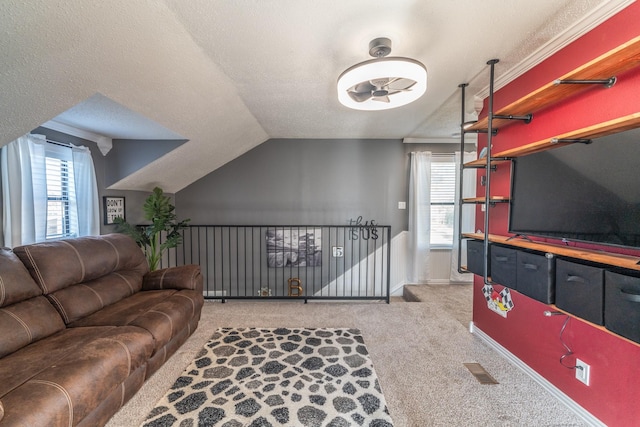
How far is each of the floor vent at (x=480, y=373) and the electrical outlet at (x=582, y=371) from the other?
1.62ft

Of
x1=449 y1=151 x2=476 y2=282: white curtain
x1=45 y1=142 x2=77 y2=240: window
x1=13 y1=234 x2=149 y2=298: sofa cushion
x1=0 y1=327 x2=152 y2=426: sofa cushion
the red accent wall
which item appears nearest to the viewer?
x1=0 y1=327 x2=152 y2=426: sofa cushion

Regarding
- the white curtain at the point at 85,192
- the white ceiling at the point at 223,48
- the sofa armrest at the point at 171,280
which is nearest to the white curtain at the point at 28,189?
the white curtain at the point at 85,192

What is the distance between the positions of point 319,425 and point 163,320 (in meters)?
1.30

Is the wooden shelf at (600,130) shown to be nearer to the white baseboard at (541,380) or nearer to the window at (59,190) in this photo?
the white baseboard at (541,380)

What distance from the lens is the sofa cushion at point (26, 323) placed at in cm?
148

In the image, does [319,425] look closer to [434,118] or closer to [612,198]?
[612,198]

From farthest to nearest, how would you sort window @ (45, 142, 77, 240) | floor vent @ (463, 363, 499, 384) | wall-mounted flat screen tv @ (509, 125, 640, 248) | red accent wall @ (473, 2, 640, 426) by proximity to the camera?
window @ (45, 142, 77, 240), floor vent @ (463, 363, 499, 384), red accent wall @ (473, 2, 640, 426), wall-mounted flat screen tv @ (509, 125, 640, 248)

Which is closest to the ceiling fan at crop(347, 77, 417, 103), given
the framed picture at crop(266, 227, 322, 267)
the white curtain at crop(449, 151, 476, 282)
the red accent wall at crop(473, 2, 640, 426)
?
the red accent wall at crop(473, 2, 640, 426)

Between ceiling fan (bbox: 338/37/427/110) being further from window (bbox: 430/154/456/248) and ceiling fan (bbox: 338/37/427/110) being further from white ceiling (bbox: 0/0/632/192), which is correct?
window (bbox: 430/154/456/248)

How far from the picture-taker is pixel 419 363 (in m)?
2.13

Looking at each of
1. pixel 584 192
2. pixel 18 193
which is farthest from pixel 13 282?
pixel 584 192

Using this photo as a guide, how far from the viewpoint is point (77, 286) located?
2018 mm

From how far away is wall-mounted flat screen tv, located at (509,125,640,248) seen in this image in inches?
47.6

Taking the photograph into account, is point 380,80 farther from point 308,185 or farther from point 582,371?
point 308,185
